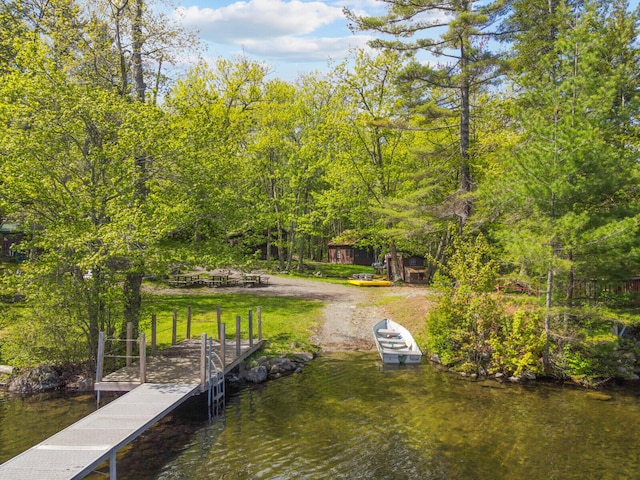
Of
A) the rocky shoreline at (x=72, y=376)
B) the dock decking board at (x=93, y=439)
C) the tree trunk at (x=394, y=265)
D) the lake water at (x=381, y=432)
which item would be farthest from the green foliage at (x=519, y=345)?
the tree trunk at (x=394, y=265)

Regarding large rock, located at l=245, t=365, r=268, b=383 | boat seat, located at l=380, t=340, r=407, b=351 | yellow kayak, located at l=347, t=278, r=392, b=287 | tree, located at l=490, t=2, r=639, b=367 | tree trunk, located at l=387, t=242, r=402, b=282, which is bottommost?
large rock, located at l=245, t=365, r=268, b=383

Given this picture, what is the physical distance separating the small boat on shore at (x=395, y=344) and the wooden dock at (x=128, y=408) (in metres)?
5.60

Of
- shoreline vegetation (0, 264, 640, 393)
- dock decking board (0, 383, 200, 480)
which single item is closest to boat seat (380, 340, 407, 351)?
shoreline vegetation (0, 264, 640, 393)

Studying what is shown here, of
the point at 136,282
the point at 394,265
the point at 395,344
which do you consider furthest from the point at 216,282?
the point at 395,344

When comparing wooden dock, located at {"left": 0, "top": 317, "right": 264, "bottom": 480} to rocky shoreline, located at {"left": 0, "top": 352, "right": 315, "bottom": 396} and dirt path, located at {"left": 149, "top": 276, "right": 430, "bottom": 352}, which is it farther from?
dirt path, located at {"left": 149, "top": 276, "right": 430, "bottom": 352}

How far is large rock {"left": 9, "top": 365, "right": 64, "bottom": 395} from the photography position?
16503 millimetres

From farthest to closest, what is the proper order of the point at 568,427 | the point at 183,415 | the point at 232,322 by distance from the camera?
the point at 232,322 → the point at 183,415 → the point at 568,427

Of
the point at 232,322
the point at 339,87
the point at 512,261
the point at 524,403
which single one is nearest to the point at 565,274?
the point at 512,261

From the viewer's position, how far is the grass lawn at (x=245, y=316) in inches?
845

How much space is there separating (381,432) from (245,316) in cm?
1353

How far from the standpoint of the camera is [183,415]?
48.8 ft

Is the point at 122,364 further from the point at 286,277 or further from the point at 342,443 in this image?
the point at 286,277

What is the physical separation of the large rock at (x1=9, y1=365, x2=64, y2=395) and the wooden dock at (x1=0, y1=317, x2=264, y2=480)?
111 inches

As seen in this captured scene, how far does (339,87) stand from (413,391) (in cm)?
3046
